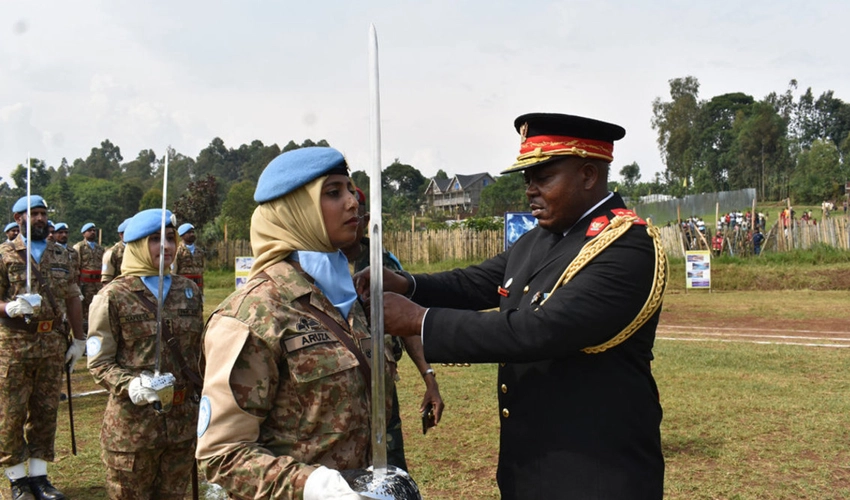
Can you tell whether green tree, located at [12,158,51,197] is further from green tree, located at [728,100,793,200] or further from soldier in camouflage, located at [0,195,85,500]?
green tree, located at [728,100,793,200]

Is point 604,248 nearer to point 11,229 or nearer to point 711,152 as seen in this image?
point 11,229

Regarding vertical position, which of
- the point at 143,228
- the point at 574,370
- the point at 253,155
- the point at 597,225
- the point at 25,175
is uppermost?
the point at 253,155

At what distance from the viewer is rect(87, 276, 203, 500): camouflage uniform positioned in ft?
13.3

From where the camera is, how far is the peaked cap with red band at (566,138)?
8.38 feet

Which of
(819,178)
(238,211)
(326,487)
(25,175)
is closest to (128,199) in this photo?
(238,211)

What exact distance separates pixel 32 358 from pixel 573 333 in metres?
5.63

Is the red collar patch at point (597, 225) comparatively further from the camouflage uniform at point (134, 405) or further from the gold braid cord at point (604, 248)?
the camouflage uniform at point (134, 405)

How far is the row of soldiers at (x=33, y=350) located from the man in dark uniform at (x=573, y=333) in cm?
459

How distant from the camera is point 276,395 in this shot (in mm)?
2100

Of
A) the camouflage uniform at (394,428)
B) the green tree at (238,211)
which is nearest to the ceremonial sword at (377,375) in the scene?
the camouflage uniform at (394,428)

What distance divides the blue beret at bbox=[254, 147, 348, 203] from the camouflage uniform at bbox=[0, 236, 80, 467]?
4.99 m

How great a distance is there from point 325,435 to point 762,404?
7457 millimetres

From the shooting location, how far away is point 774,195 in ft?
213

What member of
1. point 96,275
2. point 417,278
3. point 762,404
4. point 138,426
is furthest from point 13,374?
point 96,275
